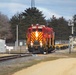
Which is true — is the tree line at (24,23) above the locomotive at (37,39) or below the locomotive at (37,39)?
above

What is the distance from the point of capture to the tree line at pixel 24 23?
419ft

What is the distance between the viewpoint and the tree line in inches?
5028

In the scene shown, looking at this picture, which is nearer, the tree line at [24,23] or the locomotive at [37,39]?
the locomotive at [37,39]

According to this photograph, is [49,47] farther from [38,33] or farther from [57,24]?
A: [57,24]

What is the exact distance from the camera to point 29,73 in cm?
1930

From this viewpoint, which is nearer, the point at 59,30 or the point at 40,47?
the point at 40,47

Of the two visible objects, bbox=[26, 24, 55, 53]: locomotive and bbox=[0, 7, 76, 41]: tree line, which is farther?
bbox=[0, 7, 76, 41]: tree line

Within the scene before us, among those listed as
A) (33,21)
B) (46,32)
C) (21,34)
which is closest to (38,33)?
(46,32)

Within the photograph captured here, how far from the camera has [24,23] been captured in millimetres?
128250

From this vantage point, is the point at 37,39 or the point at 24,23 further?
the point at 24,23

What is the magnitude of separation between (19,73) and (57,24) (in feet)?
436

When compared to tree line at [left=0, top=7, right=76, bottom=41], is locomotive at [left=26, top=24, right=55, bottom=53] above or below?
below

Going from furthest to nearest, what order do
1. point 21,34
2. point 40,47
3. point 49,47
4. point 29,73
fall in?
point 21,34
point 49,47
point 40,47
point 29,73

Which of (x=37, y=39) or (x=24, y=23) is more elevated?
(x=24, y=23)
